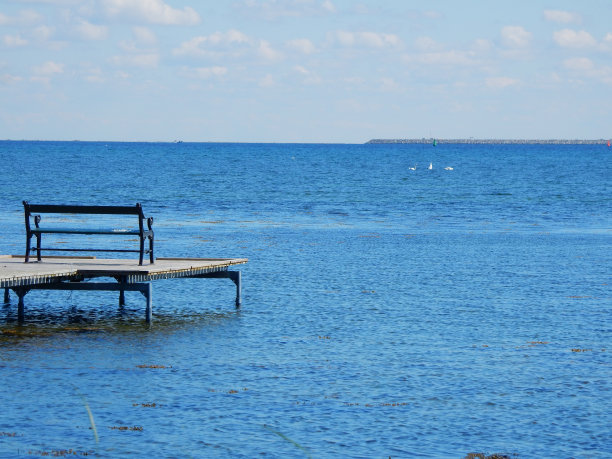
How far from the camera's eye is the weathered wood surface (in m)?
19.2

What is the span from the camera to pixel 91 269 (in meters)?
20.1

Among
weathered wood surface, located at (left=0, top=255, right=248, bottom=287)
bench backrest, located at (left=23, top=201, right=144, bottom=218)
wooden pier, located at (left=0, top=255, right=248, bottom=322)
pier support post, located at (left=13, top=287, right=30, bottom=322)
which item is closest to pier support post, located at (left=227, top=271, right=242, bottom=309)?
weathered wood surface, located at (left=0, top=255, right=248, bottom=287)

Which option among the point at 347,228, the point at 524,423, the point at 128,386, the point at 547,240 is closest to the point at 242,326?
the point at 128,386

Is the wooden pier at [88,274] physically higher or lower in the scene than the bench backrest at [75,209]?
lower

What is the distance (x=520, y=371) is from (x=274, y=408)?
4.60 metres

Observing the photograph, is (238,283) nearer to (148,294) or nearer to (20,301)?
(148,294)

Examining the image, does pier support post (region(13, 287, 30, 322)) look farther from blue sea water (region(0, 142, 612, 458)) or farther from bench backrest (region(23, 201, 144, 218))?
bench backrest (region(23, 201, 144, 218))

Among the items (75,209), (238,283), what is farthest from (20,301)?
(238,283)

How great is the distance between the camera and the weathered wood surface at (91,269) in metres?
19.2

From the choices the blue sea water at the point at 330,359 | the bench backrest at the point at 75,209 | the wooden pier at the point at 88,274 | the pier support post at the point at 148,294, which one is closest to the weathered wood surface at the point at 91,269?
the wooden pier at the point at 88,274

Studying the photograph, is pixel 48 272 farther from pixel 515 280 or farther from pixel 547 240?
pixel 547 240

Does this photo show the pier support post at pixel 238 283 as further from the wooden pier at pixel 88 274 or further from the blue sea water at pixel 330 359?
the wooden pier at pixel 88 274

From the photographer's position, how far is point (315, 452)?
472 inches

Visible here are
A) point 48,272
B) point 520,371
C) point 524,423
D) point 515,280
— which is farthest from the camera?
point 515,280
